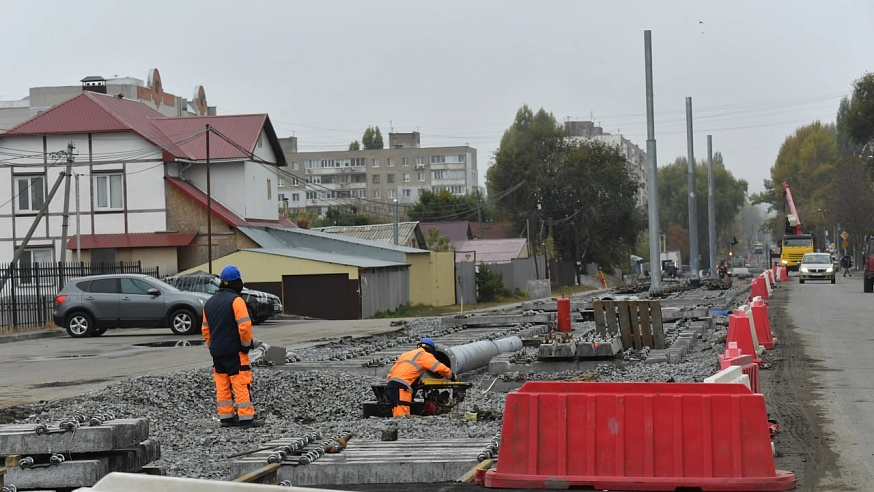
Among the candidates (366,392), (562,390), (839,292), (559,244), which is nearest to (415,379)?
(366,392)

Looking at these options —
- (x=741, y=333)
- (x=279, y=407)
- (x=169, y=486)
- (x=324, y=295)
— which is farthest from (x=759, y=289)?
(x=169, y=486)

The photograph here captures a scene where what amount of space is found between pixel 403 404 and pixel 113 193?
1459 inches

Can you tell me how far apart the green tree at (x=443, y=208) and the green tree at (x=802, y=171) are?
33797 mm

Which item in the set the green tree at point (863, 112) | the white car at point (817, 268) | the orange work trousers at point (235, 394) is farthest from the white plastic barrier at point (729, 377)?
the green tree at point (863, 112)

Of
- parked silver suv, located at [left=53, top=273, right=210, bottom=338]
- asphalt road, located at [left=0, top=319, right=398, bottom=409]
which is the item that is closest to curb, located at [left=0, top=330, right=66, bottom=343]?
asphalt road, located at [left=0, top=319, right=398, bottom=409]

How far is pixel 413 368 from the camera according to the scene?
12.2 m

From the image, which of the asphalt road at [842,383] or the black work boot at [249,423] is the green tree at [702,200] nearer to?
the asphalt road at [842,383]

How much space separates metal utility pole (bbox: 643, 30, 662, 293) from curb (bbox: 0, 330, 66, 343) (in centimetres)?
1681

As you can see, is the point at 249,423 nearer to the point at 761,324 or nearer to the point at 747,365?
the point at 747,365

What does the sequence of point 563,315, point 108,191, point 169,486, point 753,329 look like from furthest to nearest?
point 108,191 < point 563,315 < point 753,329 < point 169,486

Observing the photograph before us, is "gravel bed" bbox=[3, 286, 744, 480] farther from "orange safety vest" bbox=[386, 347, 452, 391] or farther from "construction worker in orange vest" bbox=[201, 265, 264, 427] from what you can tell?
"orange safety vest" bbox=[386, 347, 452, 391]

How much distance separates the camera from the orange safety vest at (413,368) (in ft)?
40.0

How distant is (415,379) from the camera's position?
12.3 m

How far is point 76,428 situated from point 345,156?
15062cm
